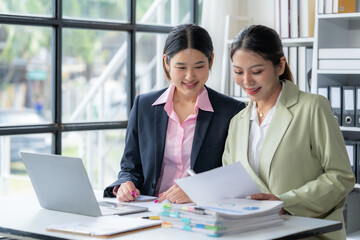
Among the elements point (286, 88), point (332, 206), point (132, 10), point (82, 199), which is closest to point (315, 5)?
point (132, 10)

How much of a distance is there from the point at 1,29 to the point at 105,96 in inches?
33.6

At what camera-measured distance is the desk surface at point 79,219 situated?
1.90 m

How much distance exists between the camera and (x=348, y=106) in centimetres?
369

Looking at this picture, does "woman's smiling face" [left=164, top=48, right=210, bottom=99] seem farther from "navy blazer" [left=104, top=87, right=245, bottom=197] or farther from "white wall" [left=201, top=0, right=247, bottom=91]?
"white wall" [left=201, top=0, right=247, bottom=91]

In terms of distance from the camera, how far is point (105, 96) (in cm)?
417

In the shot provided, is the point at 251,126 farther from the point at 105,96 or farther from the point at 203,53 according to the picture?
the point at 105,96

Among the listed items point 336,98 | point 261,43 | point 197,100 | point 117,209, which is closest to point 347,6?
point 336,98

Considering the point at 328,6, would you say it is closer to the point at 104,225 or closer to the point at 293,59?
the point at 293,59

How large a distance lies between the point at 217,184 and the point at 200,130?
63 cm

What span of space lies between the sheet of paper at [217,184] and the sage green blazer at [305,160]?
193 millimetres

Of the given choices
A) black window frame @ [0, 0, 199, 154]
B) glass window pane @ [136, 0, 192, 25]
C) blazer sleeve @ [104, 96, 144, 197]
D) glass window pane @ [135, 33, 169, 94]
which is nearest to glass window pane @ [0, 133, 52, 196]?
black window frame @ [0, 0, 199, 154]

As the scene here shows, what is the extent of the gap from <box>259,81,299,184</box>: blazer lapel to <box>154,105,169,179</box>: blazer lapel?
0.47 meters

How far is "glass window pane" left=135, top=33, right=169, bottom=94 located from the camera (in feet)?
14.2

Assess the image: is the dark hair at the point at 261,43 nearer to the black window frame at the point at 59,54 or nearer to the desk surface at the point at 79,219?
the desk surface at the point at 79,219
